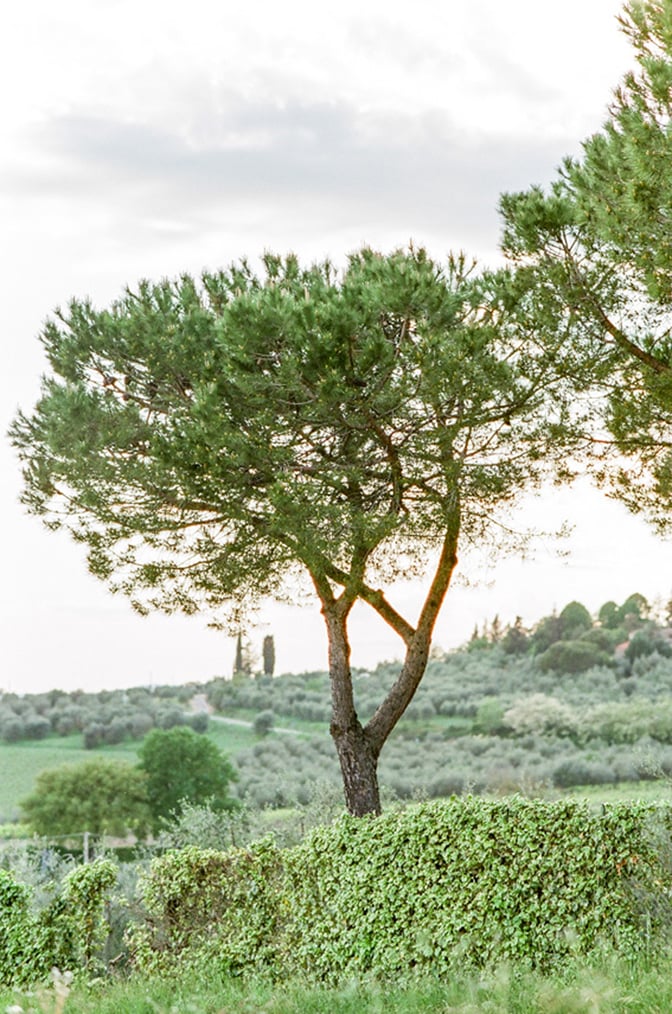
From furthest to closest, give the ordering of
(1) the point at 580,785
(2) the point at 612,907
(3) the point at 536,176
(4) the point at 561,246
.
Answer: (1) the point at 580,785 < (3) the point at 536,176 < (4) the point at 561,246 < (2) the point at 612,907

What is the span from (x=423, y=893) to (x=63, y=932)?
127 inches

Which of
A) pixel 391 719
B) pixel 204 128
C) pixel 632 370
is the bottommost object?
pixel 391 719

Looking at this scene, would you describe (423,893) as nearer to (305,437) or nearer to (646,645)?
(305,437)

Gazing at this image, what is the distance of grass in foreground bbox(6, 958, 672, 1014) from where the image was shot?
528cm

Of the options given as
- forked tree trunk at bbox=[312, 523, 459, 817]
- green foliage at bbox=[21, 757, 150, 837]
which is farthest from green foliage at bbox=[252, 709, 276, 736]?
forked tree trunk at bbox=[312, 523, 459, 817]

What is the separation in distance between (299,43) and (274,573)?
18.5 ft

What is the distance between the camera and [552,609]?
118 feet

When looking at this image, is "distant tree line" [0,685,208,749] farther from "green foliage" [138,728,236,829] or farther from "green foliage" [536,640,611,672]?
"green foliage" [536,640,611,672]

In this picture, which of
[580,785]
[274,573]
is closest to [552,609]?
[580,785]

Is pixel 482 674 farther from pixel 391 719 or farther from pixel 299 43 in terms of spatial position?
pixel 299 43

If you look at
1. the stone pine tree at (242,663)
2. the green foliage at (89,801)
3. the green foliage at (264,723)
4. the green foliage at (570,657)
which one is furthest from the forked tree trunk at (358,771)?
the green foliage at (570,657)

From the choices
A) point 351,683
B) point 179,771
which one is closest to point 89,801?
point 179,771

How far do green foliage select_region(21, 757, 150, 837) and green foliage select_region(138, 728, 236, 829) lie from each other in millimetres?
310

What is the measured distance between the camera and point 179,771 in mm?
28078
